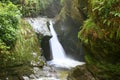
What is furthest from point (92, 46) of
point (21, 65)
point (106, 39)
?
point (21, 65)

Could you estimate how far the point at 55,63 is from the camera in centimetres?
1233

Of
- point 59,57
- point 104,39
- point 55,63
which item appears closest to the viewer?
point 104,39

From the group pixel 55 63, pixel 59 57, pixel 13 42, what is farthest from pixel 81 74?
pixel 59 57

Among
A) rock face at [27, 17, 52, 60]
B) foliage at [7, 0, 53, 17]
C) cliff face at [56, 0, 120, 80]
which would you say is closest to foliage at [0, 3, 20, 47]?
rock face at [27, 17, 52, 60]

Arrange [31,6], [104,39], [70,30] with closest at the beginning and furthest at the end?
[104,39] < [70,30] < [31,6]

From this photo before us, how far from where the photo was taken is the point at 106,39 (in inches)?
259

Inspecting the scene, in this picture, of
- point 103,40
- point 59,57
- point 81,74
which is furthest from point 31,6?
point 103,40

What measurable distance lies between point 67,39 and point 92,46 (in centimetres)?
668

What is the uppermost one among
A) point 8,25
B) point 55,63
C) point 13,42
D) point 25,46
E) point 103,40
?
point 8,25

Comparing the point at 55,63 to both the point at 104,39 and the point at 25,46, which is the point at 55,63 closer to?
the point at 25,46

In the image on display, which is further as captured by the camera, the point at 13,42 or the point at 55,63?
the point at 55,63

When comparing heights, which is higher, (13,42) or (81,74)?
(13,42)

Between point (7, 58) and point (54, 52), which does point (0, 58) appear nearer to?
point (7, 58)

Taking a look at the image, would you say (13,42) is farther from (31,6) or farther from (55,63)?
(31,6)
